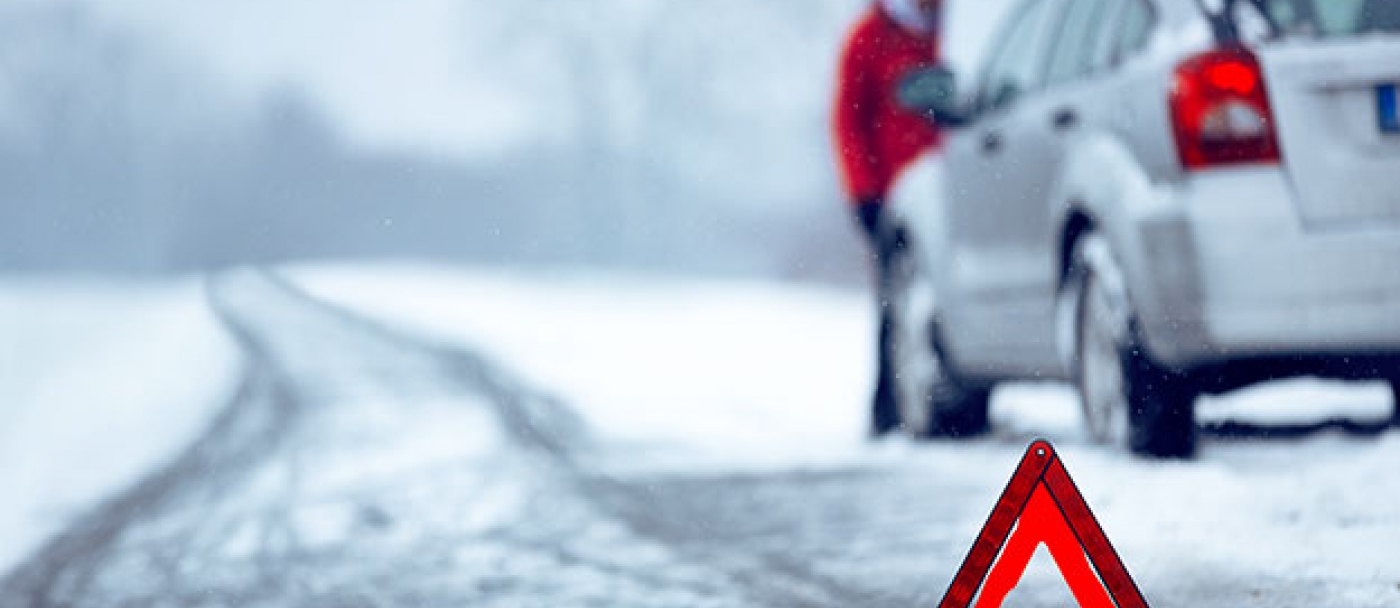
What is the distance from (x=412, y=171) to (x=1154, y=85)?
149 ft

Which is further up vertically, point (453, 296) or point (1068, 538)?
point (1068, 538)

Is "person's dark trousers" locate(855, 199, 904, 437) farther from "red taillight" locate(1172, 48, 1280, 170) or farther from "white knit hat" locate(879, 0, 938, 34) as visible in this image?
"red taillight" locate(1172, 48, 1280, 170)

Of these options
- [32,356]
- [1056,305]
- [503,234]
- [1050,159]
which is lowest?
[503,234]

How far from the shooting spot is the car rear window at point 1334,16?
6.92 metres

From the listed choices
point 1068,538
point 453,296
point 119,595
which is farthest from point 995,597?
point 453,296

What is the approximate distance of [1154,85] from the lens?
6.94 m

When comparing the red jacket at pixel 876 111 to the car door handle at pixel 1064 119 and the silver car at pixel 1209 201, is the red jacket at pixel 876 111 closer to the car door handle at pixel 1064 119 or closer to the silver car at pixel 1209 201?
the silver car at pixel 1209 201

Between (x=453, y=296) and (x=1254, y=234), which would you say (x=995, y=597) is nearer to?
(x=1254, y=234)

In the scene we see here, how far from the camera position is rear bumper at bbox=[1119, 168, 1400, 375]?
21.7ft

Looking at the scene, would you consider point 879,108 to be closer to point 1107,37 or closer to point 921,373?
point 921,373

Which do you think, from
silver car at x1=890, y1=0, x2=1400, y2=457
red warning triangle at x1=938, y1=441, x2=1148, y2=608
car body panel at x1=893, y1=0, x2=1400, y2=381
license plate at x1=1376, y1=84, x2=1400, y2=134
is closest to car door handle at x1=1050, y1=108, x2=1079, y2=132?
silver car at x1=890, y1=0, x2=1400, y2=457

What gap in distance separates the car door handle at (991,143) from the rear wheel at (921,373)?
97cm

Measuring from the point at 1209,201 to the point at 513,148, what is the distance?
48467 mm

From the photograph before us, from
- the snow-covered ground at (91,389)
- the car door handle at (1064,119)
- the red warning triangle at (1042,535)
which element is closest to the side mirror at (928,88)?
the car door handle at (1064,119)
